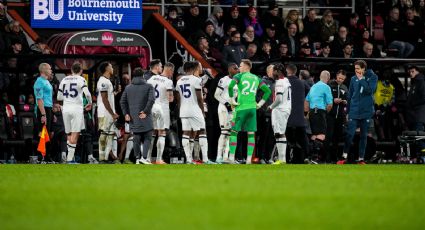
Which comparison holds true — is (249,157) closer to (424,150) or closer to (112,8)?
(424,150)

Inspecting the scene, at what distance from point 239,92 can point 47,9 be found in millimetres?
8295

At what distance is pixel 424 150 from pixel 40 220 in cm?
1749

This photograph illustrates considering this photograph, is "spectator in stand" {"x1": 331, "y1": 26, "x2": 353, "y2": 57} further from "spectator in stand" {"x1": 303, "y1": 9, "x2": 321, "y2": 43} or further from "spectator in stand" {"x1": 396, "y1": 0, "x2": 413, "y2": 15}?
"spectator in stand" {"x1": 396, "y1": 0, "x2": 413, "y2": 15}

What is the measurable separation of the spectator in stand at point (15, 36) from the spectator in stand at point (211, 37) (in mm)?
4734

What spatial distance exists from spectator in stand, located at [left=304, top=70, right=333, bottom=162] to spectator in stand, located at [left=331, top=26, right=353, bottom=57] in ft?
18.3

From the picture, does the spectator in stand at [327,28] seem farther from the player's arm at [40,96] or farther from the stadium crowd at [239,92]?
the player's arm at [40,96]

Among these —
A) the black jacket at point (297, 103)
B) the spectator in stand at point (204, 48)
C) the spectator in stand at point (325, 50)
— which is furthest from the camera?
the spectator in stand at point (325, 50)

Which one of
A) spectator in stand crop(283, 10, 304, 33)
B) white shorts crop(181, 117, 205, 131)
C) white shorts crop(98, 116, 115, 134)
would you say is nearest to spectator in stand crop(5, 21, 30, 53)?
white shorts crop(98, 116, 115, 134)

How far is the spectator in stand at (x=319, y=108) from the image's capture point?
2448cm

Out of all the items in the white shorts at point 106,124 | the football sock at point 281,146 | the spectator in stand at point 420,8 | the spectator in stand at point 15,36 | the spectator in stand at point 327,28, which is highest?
the spectator in stand at point 420,8

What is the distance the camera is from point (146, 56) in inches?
1155

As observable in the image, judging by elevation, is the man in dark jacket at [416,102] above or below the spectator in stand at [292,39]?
below

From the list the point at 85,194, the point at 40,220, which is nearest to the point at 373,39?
the point at 85,194

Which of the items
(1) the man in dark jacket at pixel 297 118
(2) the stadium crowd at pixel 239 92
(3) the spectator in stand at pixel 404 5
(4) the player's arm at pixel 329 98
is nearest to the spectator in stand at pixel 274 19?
(2) the stadium crowd at pixel 239 92
